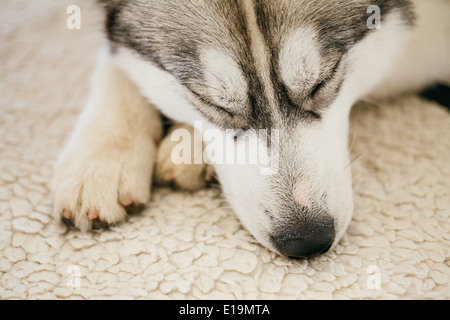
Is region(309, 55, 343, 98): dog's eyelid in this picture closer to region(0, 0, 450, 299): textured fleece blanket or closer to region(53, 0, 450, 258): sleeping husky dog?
region(53, 0, 450, 258): sleeping husky dog

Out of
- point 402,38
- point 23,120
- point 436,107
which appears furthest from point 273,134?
point 23,120

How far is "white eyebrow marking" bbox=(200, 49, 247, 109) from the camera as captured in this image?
0.90m

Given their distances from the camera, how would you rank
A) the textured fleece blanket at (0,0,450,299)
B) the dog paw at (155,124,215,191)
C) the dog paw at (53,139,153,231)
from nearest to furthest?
the textured fleece blanket at (0,0,450,299)
the dog paw at (53,139,153,231)
the dog paw at (155,124,215,191)

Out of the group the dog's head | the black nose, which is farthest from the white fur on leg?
the black nose

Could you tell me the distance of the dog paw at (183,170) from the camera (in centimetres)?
106

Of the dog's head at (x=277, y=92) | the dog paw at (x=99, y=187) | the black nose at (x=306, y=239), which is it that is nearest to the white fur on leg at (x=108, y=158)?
the dog paw at (x=99, y=187)

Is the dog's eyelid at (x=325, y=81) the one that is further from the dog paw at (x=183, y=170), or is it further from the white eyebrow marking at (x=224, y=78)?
the dog paw at (x=183, y=170)

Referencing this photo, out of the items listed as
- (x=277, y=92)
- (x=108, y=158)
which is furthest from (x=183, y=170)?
(x=277, y=92)

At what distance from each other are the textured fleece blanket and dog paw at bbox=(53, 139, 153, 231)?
32 millimetres

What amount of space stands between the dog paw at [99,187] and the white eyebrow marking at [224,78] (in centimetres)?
27

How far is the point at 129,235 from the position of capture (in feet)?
3.05

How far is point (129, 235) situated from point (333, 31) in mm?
610

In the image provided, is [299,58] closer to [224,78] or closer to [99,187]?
[224,78]

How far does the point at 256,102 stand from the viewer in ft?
3.01
